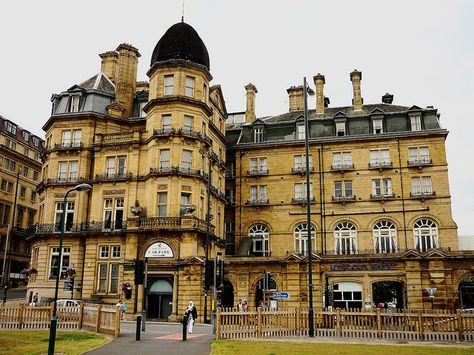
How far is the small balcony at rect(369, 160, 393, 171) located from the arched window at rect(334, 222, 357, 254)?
6069mm

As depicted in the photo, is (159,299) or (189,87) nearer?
(159,299)

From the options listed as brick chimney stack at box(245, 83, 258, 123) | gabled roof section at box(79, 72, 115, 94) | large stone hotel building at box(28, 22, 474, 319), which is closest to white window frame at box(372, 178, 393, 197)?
large stone hotel building at box(28, 22, 474, 319)

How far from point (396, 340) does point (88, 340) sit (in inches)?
515

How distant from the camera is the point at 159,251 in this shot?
4103 cm

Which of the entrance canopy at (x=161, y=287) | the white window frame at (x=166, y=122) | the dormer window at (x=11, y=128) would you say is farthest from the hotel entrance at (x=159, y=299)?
the dormer window at (x=11, y=128)

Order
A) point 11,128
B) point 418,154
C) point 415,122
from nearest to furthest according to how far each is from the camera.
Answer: point 418,154 < point 415,122 < point 11,128

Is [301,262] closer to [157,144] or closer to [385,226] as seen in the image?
[385,226]

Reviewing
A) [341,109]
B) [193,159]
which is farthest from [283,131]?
[193,159]

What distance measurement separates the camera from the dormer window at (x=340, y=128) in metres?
52.0

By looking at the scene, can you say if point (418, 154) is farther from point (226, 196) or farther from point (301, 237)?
point (226, 196)

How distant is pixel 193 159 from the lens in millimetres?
43562

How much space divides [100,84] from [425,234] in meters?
34.7

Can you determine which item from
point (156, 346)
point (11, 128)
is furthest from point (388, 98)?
point (11, 128)

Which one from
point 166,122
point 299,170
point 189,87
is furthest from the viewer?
point 299,170
